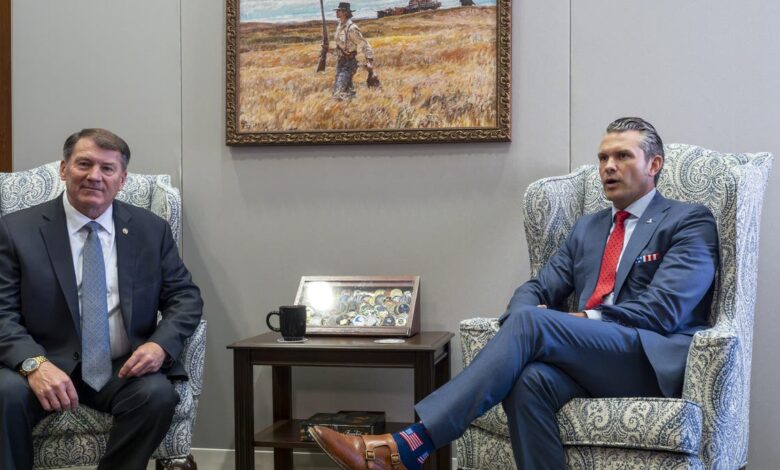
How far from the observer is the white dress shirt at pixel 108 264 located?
300 cm

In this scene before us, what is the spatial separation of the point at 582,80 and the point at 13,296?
2.22 metres

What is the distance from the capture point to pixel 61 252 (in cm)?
296

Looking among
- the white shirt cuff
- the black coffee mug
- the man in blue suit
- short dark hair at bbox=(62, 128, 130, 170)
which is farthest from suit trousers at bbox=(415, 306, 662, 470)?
short dark hair at bbox=(62, 128, 130, 170)

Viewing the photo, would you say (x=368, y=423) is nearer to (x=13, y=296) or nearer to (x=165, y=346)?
(x=165, y=346)

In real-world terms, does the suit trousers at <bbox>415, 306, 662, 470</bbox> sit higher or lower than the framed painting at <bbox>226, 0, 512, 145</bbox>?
lower

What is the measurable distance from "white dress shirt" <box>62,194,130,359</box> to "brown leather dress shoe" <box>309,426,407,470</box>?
2.78ft

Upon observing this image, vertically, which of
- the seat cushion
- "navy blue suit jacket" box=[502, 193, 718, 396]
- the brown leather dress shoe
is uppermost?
"navy blue suit jacket" box=[502, 193, 718, 396]

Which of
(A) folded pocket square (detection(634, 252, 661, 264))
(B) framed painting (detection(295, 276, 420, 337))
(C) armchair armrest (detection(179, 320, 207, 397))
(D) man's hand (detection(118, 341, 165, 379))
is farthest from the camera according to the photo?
(B) framed painting (detection(295, 276, 420, 337))

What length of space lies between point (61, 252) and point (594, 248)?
5.85 feet

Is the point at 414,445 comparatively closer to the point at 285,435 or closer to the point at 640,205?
the point at 285,435

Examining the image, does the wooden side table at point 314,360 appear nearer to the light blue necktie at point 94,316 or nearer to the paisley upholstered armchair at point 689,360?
the paisley upholstered armchair at point 689,360

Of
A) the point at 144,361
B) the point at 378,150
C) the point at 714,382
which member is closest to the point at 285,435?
the point at 144,361

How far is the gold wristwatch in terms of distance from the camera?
2.74m

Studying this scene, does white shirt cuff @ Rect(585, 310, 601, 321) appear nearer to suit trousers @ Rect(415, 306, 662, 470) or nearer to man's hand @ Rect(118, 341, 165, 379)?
suit trousers @ Rect(415, 306, 662, 470)
